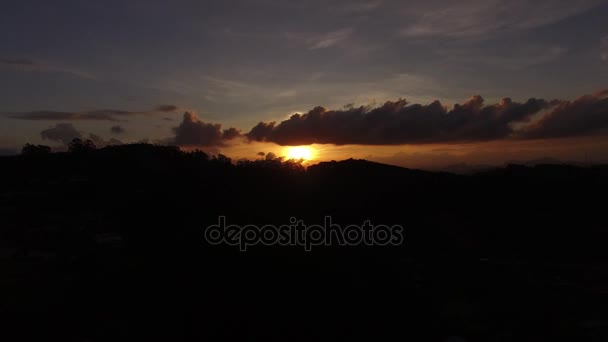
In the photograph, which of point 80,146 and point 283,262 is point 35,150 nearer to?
point 80,146

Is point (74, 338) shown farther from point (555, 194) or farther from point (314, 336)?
point (555, 194)

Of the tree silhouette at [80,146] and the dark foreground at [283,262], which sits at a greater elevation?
the tree silhouette at [80,146]

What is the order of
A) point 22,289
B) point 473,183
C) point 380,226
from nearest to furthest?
point 22,289
point 380,226
point 473,183

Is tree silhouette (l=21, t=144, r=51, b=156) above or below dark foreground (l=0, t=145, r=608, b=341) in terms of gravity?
above

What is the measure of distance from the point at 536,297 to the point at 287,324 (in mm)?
8405

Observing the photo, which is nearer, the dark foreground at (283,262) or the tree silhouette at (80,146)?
the dark foreground at (283,262)

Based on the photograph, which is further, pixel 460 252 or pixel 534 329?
pixel 460 252

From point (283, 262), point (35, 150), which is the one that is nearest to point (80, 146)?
point (35, 150)

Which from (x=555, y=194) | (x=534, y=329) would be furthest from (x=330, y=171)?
(x=534, y=329)

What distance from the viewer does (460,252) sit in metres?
20.2

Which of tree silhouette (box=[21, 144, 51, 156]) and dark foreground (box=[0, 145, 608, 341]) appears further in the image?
tree silhouette (box=[21, 144, 51, 156])

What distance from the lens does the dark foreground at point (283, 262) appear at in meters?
13.2

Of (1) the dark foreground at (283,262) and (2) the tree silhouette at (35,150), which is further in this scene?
Answer: (2) the tree silhouette at (35,150)

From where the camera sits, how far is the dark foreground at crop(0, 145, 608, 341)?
43.3 ft
